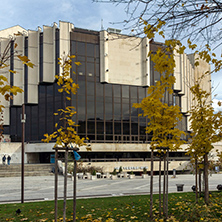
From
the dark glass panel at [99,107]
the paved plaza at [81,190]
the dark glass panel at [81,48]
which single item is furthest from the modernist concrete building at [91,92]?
the paved plaza at [81,190]

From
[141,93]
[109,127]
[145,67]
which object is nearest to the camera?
[109,127]

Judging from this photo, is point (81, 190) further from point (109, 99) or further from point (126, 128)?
point (126, 128)

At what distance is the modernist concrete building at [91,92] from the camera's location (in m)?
49.9

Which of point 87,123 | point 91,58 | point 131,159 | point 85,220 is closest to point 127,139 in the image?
point 131,159

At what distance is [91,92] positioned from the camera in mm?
51281

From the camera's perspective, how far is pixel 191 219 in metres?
8.80

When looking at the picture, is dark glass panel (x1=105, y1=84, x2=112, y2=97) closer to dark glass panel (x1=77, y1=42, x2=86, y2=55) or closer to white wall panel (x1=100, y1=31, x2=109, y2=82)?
white wall panel (x1=100, y1=31, x2=109, y2=82)

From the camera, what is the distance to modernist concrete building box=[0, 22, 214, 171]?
49875 mm

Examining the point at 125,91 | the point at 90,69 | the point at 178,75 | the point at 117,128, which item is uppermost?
the point at 178,75

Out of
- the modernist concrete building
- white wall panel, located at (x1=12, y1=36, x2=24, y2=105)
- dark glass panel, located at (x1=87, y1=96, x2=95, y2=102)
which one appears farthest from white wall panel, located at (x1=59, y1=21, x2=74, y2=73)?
dark glass panel, located at (x1=87, y1=96, x2=95, y2=102)

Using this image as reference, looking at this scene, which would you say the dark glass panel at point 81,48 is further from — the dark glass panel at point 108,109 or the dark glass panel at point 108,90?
the dark glass panel at point 108,109

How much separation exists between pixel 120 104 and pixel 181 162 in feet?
47.6

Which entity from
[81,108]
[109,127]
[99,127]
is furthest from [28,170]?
[109,127]

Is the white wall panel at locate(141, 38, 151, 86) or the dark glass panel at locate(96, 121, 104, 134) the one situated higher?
the white wall panel at locate(141, 38, 151, 86)
